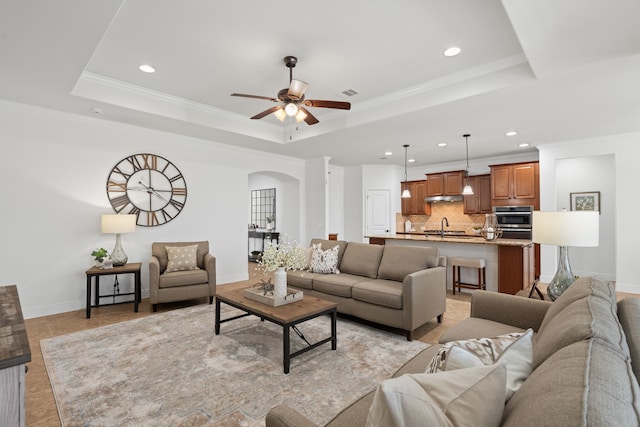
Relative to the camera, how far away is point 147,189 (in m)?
5.01

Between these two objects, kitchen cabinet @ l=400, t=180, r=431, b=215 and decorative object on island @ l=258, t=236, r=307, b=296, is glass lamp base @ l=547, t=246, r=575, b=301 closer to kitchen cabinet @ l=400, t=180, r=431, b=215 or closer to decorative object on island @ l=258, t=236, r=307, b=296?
decorative object on island @ l=258, t=236, r=307, b=296

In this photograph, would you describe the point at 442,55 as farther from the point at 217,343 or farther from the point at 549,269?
the point at 549,269

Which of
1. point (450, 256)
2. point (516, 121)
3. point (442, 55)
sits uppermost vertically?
point (442, 55)

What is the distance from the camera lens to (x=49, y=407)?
7.20ft

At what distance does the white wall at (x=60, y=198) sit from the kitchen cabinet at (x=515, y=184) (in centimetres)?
622

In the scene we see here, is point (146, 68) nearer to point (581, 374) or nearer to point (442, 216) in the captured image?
point (581, 374)

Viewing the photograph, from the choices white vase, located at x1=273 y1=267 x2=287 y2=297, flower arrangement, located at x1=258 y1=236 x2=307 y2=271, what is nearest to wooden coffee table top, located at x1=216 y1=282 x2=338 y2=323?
white vase, located at x1=273 y1=267 x2=287 y2=297

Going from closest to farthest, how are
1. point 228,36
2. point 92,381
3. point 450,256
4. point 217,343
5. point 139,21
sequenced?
1. point 92,381
2. point 139,21
3. point 228,36
4. point 217,343
5. point 450,256

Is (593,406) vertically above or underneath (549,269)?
above

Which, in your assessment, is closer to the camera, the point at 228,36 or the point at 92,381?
the point at 92,381

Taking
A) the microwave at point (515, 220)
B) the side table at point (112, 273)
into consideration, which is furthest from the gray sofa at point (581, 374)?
the microwave at point (515, 220)

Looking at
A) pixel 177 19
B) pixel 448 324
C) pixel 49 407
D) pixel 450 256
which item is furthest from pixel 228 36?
pixel 450 256

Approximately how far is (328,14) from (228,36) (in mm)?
952

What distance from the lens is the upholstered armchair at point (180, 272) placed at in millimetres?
4191
